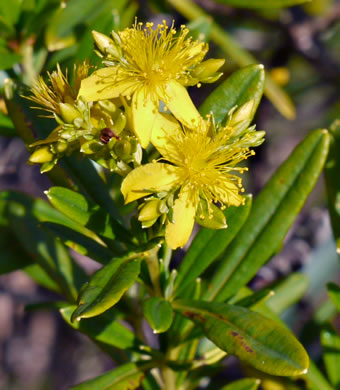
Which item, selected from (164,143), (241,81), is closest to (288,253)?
(241,81)

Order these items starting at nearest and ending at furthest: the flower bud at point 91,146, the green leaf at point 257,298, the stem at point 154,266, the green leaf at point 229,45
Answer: the flower bud at point 91,146 < the stem at point 154,266 < the green leaf at point 257,298 < the green leaf at point 229,45

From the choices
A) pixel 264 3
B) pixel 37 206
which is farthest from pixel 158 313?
pixel 264 3

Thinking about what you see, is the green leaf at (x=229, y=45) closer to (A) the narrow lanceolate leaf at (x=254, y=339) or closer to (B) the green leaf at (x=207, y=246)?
(B) the green leaf at (x=207, y=246)

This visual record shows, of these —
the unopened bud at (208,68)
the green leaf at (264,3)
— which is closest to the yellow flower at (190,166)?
the unopened bud at (208,68)

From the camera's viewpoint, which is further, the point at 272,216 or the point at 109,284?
the point at 272,216

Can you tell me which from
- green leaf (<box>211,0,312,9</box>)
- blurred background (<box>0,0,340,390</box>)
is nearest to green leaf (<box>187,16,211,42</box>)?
blurred background (<box>0,0,340,390</box>)

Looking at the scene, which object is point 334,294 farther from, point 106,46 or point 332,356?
point 106,46
